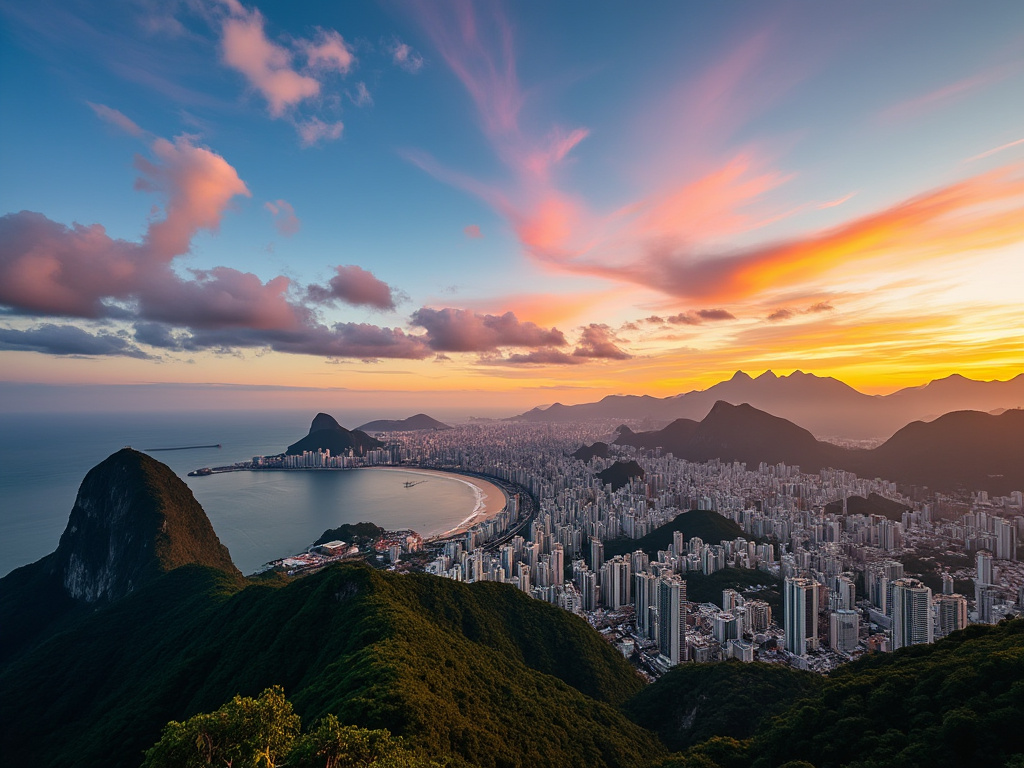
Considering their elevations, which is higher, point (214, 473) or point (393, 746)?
point (393, 746)

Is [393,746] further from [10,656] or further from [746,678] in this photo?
[10,656]

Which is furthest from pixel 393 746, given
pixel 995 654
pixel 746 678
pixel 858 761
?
pixel 746 678

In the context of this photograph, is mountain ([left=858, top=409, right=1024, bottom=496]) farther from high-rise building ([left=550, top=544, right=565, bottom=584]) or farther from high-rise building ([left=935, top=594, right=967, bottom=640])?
high-rise building ([left=550, top=544, right=565, bottom=584])

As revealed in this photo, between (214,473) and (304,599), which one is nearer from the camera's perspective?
(304,599)

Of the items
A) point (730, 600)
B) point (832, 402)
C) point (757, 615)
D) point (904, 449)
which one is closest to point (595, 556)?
point (730, 600)

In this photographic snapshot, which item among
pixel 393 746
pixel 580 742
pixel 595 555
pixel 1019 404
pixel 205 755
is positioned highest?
pixel 1019 404

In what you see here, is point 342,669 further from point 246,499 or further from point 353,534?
point 246,499

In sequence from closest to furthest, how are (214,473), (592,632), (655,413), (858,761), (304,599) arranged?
1. (858,761)
2. (304,599)
3. (592,632)
4. (214,473)
5. (655,413)

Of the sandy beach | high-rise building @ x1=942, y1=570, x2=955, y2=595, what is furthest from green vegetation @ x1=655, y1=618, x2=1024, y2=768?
the sandy beach

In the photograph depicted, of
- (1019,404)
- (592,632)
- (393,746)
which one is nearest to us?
(393,746)
